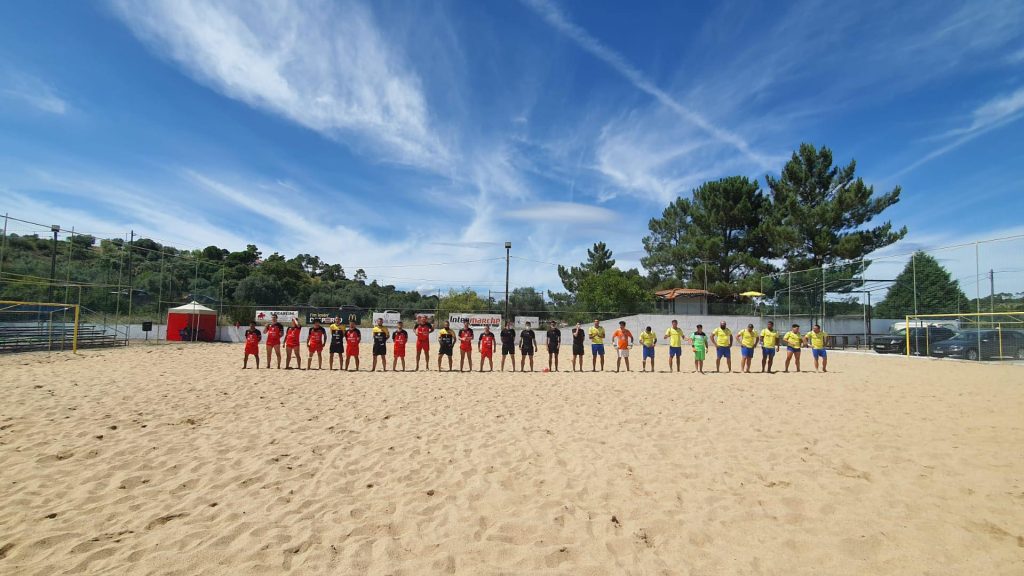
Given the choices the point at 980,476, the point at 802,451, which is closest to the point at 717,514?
the point at 802,451

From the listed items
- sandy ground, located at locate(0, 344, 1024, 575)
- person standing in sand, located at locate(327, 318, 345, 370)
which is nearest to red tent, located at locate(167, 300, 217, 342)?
person standing in sand, located at locate(327, 318, 345, 370)

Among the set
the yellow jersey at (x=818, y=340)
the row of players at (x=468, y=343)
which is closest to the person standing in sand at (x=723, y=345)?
the row of players at (x=468, y=343)

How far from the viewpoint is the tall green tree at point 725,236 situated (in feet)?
109

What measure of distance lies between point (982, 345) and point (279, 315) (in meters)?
27.8

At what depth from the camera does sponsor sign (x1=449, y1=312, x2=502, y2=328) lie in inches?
917

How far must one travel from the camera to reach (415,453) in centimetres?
479

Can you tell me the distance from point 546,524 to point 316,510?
1654 millimetres

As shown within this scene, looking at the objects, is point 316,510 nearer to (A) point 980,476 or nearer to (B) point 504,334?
(A) point 980,476

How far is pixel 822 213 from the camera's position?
28.5 m

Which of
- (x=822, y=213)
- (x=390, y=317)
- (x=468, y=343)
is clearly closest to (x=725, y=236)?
(x=822, y=213)

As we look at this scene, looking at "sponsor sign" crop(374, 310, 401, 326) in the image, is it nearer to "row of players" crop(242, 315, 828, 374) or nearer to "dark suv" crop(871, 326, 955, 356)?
"row of players" crop(242, 315, 828, 374)

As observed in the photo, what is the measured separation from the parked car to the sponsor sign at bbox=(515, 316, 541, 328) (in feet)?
50.7

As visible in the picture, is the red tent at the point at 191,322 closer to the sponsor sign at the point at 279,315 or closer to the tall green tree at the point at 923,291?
the sponsor sign at the point at 279,315

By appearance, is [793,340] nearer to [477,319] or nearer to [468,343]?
[468,343]
